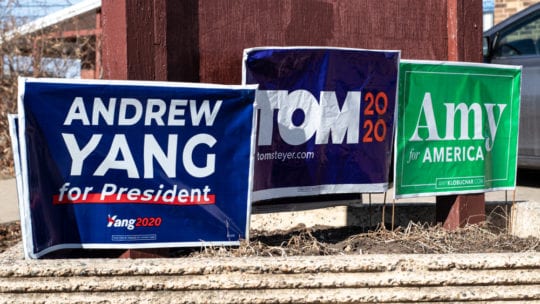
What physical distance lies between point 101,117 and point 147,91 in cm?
25

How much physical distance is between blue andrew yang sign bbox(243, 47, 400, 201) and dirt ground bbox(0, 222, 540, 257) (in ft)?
0.97

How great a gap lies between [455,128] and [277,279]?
6.15 feet

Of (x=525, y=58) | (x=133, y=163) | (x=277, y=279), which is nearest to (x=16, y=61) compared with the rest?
(x=525, y=58)

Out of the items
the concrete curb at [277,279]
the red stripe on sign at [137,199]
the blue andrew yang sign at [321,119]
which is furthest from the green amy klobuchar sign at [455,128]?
the red stripe on sign at [137,199]

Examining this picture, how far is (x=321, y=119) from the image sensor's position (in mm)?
4410

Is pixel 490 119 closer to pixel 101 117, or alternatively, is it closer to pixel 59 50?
pixel 101 117

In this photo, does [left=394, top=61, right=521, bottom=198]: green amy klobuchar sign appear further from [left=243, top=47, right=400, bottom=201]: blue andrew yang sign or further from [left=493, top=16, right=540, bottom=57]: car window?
[left=493, top=16, right=540, bottom=57]: car window

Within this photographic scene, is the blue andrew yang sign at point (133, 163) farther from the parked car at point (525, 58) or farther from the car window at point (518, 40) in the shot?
the car window at point (518, 40)

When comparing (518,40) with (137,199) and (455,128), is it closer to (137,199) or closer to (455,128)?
(455,128)

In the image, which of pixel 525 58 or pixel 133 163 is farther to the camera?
pixel 525 58

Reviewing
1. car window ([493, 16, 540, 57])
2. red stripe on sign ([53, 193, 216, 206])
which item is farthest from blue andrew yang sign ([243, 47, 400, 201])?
car window ([493, 16, 540, 57])

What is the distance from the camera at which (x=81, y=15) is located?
14914 mm

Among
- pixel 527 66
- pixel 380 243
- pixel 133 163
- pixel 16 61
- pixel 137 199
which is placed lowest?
pixel 380 243

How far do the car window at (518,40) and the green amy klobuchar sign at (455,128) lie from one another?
3.04 m
